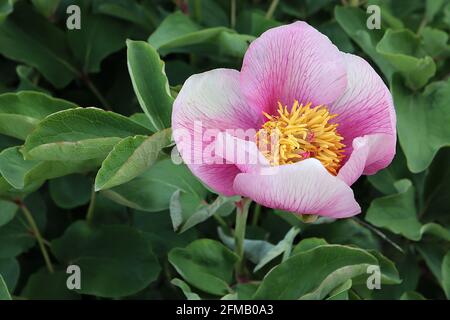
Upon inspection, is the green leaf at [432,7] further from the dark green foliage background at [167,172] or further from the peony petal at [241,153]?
the peony petal at [241,153]

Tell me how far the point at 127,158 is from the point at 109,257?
0.22m

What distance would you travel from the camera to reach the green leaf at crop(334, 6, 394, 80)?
706mm

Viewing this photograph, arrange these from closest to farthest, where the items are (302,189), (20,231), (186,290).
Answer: (302,189), (186,290), (20,231)

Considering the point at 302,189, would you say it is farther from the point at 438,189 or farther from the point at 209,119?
the point at 438,189

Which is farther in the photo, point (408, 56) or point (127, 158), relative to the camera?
point (408, 56)

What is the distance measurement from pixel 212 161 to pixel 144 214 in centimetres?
23

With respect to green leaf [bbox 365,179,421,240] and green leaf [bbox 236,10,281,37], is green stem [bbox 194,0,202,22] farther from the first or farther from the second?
green leaf [bbox 365,179,421,240]

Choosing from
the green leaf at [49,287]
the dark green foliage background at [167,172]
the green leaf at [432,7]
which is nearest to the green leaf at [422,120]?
the dark green foliage background at [167,172]

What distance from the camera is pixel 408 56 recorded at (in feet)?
2.22

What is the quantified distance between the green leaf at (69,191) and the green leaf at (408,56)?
12.3 inches

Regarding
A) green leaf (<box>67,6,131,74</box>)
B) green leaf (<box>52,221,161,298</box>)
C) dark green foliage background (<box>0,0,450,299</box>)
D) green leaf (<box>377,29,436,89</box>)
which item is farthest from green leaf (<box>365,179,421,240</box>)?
green leaf (<box>67,6,131,74</box>)

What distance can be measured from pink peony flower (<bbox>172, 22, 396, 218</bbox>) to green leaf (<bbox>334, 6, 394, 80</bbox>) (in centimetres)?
16

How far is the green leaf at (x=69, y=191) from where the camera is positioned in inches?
27.3

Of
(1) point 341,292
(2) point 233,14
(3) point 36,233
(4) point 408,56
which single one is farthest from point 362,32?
(3) point 36,233
